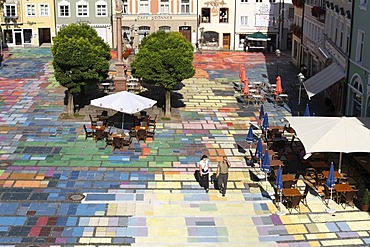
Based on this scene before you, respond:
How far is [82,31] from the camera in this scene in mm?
35250

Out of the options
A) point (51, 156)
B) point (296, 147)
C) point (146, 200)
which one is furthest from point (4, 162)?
point (296, 147)

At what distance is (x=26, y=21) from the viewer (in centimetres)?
6469

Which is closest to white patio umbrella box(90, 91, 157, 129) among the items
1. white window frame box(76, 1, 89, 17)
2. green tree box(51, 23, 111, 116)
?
green tree box(51, 23, 111, 116)

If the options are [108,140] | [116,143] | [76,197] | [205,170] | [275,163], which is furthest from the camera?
[108,140]

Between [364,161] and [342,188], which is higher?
[364,161]

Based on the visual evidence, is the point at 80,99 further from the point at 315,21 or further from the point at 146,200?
the point at 315,21

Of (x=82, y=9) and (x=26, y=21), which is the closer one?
(x=82, y=9)

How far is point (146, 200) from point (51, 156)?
22.9 ft

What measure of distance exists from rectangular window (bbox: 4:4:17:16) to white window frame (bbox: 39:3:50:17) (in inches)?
108

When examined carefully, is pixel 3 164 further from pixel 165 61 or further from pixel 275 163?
pixel 275 163

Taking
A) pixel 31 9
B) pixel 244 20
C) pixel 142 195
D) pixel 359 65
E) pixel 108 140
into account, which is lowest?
pixel 142 195

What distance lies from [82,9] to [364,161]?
45.0 metres

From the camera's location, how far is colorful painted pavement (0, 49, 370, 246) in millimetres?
20375

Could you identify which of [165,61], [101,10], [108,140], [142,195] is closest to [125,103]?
[108,140]
